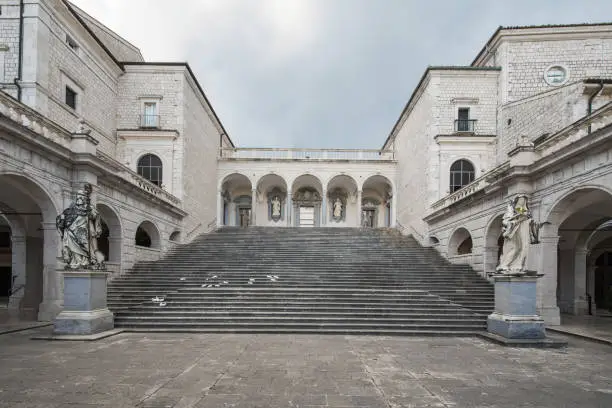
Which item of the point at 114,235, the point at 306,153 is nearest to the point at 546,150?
the point at 114,235

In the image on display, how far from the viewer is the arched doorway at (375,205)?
34500 millimetres

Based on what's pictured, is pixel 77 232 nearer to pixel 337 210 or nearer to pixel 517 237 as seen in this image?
pixel 517 237

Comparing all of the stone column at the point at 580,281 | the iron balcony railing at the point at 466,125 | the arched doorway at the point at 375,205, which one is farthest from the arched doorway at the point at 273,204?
the stone column at the point at 580,281

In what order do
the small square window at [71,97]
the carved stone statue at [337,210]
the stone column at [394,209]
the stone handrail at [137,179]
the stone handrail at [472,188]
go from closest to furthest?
the stone handrail at [472,188], the stone handrail at [137,179], the small square window at [71,97], the stone column at [394,209], the carved stone statue at [337,210]

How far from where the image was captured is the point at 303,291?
14586mm

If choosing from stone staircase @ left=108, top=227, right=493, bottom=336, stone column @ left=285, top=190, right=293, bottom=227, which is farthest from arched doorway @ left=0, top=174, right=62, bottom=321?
stone column @ left=285, top=190, right=293, bottom=227

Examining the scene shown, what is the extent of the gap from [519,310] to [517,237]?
1847 millimetres

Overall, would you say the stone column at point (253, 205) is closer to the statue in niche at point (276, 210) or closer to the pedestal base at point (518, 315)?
the statue in niche at point (276, 210)

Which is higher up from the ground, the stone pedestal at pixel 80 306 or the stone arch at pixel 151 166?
the stone arch at pixel 151 166

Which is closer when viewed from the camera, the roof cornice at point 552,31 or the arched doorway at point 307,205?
the roof cornice at point 552,31

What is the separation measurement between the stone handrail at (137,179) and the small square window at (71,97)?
5626 mm

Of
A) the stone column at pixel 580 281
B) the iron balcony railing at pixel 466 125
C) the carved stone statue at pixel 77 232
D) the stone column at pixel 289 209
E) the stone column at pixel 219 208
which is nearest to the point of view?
the carved stone statue at pixel 77 232

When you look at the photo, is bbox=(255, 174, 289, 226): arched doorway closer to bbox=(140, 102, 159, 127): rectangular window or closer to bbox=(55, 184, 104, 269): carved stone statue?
bbox=(140, 102, 159, 127): rectangular window

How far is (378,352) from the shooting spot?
30.3 feet
